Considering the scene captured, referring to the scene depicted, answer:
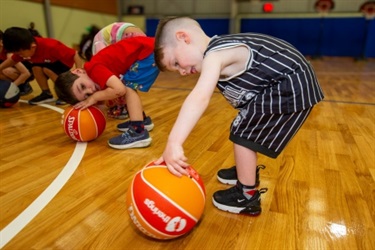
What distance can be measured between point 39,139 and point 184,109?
159 centimetres

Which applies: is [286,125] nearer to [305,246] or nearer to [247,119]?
[247,119]

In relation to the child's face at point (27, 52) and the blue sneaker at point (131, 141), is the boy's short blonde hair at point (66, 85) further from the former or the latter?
the child's face at point (27, 52)

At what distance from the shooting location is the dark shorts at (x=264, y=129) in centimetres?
121

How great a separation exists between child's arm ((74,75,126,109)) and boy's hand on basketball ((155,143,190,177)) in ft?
3.40

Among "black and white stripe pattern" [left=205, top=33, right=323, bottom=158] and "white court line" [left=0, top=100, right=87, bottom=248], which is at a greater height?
"black and white stripe pattern" [left=205, top=33, right=323, bottom=158]

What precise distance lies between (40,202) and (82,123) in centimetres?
74

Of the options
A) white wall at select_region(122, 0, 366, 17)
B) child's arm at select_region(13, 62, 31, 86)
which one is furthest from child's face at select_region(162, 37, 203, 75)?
white wall at select_region(122, 0, 366, 17)

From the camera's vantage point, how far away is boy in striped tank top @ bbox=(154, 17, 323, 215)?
3.49ft

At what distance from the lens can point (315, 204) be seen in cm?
135

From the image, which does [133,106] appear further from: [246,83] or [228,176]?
[246,83]

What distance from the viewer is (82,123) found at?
195 cm

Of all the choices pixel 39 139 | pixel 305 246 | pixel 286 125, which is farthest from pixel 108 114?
pixel 305 246

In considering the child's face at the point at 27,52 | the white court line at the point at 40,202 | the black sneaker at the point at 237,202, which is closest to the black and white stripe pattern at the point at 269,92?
the black sneaker at the point at 237,202

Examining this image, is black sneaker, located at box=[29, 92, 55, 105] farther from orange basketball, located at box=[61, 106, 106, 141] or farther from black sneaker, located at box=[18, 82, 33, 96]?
orange basketball, located at box=[61, 106, 106, 141]
